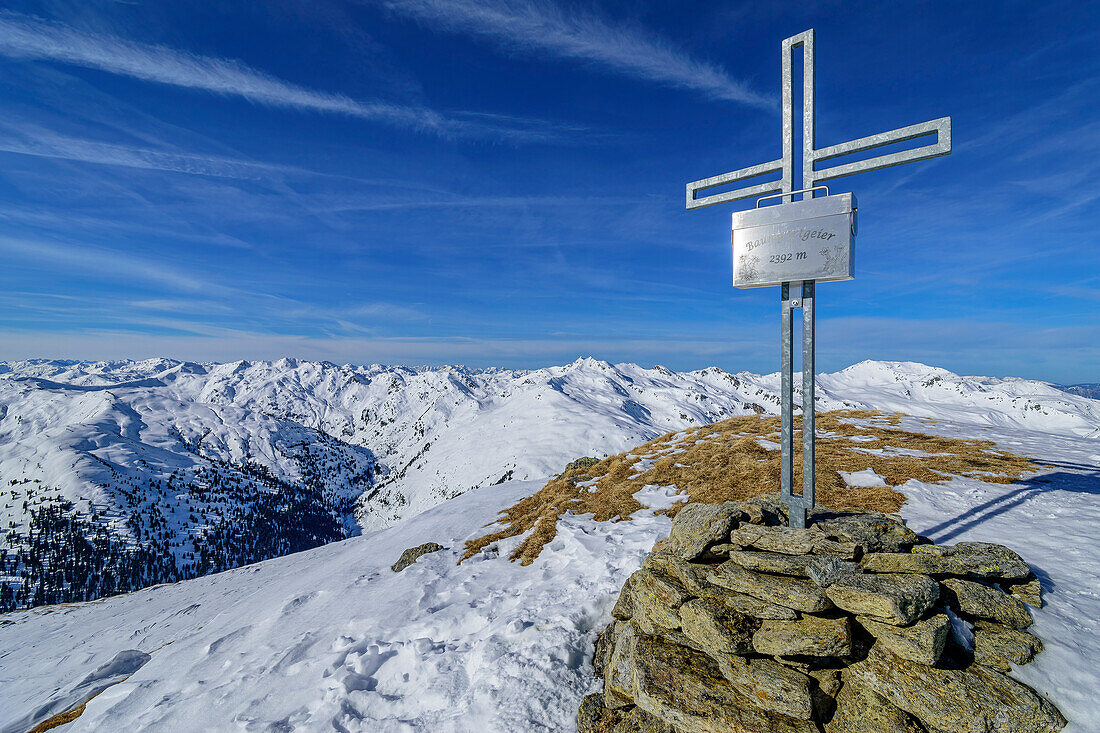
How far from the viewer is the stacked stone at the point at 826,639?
5715 millimetres

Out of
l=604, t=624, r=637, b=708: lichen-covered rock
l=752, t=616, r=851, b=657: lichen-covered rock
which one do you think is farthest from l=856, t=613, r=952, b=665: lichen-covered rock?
l=604, t=624, r=637, b=708: lichen-covered rock

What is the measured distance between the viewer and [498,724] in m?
7.77

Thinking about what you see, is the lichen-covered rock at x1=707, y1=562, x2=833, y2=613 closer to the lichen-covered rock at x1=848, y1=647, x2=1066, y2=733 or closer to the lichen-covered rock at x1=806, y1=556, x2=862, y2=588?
the lichen-covered rock at x1=806, y1=556, x2=862, y2=588

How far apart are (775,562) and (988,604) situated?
119 inches

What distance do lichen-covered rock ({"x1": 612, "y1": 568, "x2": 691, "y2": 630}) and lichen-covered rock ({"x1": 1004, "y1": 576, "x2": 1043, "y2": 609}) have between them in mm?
5248

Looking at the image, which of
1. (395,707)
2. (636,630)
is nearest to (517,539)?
(395,707)

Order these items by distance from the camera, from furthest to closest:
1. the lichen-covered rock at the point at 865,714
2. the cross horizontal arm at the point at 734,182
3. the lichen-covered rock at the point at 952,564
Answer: the cross horizontal arm at the point at 734,182 → the lichen-covered rock at the point at 952,564 → the lichen-covered rock at the point at 865,714

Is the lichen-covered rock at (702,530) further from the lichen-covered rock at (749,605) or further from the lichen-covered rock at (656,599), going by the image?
the lichen-covered rock at (749,605)

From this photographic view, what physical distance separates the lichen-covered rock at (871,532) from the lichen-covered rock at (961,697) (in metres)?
1.95

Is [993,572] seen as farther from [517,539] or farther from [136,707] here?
[136,707]

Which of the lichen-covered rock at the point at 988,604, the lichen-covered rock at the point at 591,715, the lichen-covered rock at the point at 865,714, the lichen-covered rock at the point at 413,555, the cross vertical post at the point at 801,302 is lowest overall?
the lichen-covered rock at the point at 413,555

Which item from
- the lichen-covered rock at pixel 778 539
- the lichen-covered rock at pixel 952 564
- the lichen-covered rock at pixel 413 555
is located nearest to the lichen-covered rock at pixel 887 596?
the lichen-covered rock at pixel 952 564

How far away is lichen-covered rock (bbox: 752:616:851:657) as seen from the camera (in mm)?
6125

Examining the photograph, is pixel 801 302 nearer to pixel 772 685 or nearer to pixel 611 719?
pixel 772 685
